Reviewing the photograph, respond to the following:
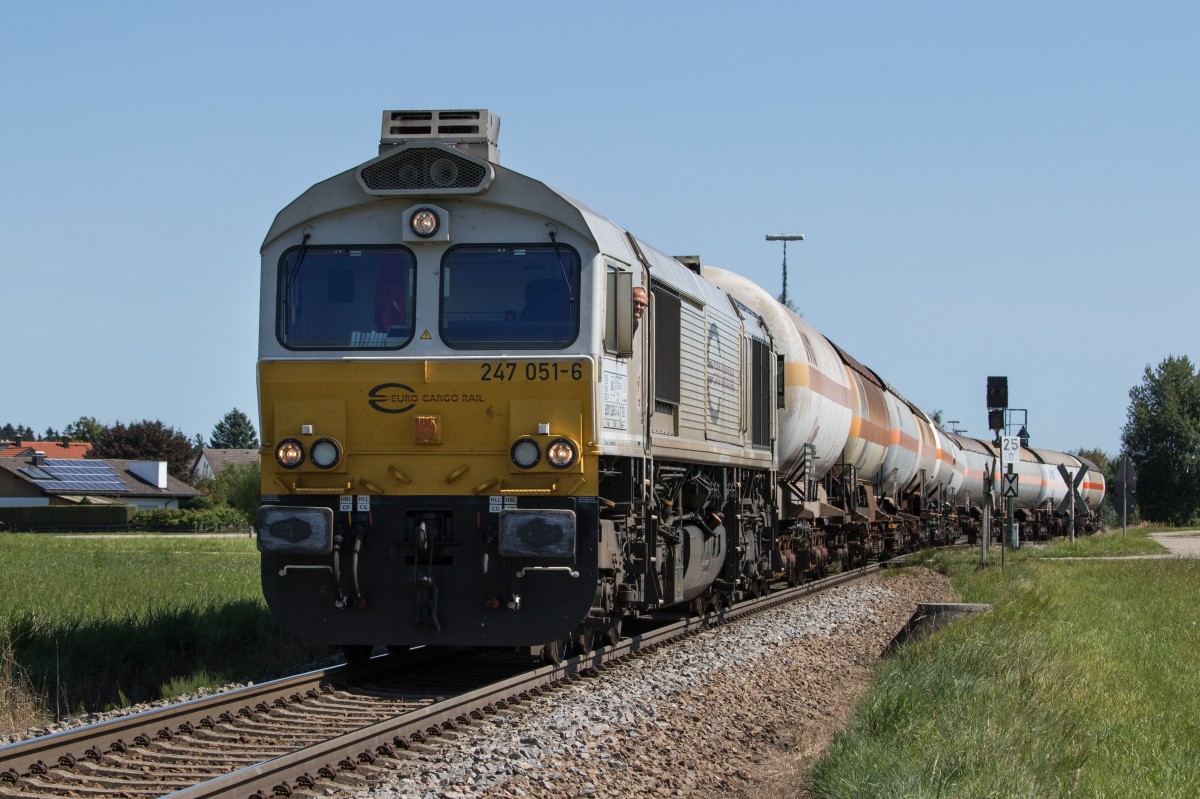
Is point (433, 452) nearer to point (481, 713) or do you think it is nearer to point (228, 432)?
point (481, 713)

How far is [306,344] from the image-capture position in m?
10.1

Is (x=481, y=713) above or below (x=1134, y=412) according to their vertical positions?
below

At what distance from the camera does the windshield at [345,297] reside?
10.1 metres

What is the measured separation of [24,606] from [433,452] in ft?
21.5

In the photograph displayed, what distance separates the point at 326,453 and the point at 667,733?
10.7ft

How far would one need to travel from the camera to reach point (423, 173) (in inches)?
405

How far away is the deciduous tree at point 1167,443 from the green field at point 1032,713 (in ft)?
219

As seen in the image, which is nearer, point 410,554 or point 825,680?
point 410,554

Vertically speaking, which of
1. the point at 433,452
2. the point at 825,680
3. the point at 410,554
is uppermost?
the point at 433,452

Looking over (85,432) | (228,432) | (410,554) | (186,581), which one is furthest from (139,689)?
(228,432)

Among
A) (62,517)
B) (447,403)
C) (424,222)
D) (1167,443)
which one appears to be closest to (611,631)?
(447,403)

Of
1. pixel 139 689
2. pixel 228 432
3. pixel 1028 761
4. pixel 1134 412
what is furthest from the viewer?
pixel 228 432

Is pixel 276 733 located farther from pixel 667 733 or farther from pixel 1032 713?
pixel 1032 713

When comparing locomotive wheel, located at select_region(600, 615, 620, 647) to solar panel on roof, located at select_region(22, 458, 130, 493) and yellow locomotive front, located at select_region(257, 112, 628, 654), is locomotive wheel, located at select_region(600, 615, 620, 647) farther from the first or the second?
solar panel on roof, located at select_region(22, 458, 130, 493)
